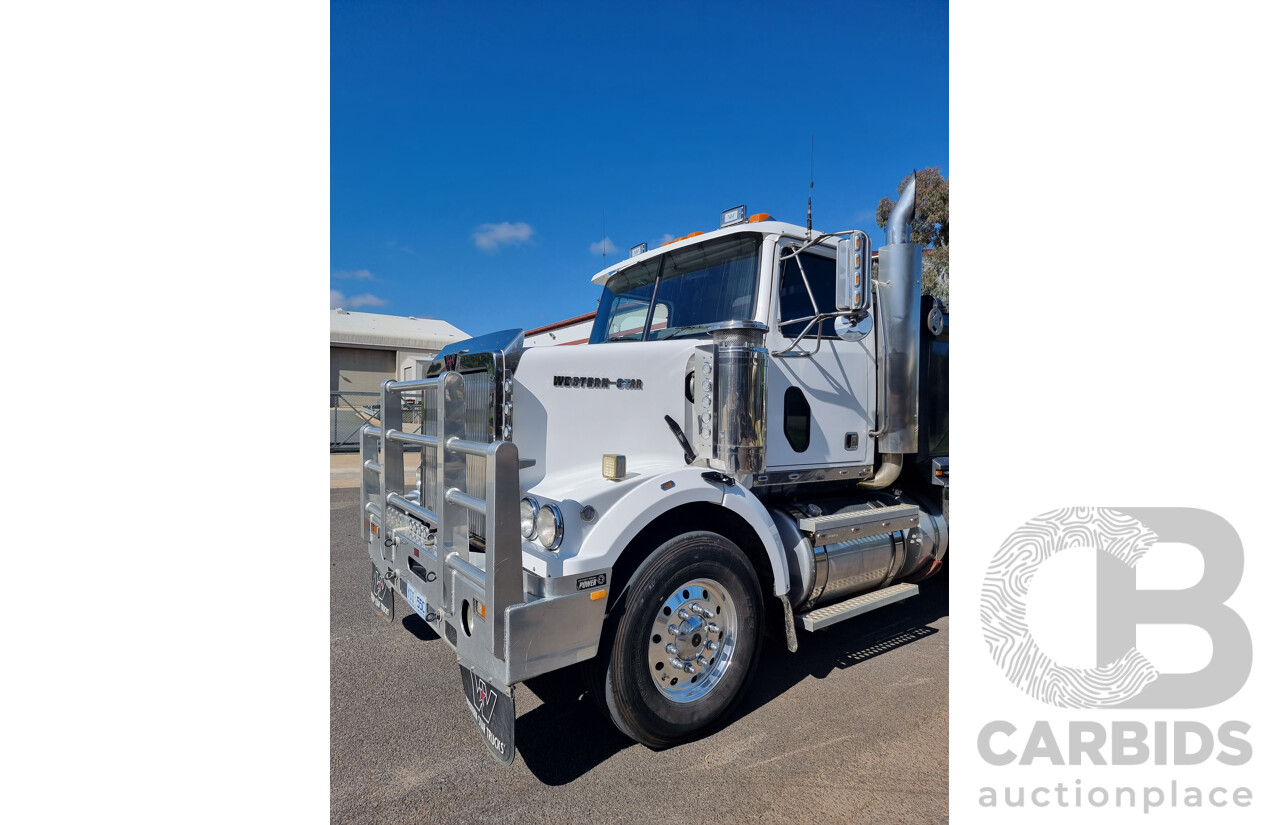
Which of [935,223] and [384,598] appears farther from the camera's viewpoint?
[935,223]

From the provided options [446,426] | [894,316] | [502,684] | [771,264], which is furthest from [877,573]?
[446,426]

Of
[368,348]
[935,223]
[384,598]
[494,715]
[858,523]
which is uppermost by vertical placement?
[935,223]

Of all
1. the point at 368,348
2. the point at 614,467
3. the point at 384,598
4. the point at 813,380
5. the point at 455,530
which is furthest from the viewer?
the point at 368,348

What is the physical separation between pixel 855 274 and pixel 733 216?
1084 mm

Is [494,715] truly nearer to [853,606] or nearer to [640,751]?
[640,751]

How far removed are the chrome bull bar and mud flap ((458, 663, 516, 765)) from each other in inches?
3.3

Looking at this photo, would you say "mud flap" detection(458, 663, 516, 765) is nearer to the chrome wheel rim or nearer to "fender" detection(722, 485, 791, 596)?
the chrome wheel rim

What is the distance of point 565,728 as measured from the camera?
10.4ft

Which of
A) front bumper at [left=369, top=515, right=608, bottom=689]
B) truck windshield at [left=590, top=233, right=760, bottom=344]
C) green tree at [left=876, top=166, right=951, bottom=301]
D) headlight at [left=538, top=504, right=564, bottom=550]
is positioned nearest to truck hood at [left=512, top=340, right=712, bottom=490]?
headlight at [left=538, top=504, right=564, bottom=550]

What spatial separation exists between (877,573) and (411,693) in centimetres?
301

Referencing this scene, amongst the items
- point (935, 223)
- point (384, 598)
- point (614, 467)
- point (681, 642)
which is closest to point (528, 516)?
point (614, 467)

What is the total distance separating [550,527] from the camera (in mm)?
2730

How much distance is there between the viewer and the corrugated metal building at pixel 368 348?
69.7 feet

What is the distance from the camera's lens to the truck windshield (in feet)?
12.4
